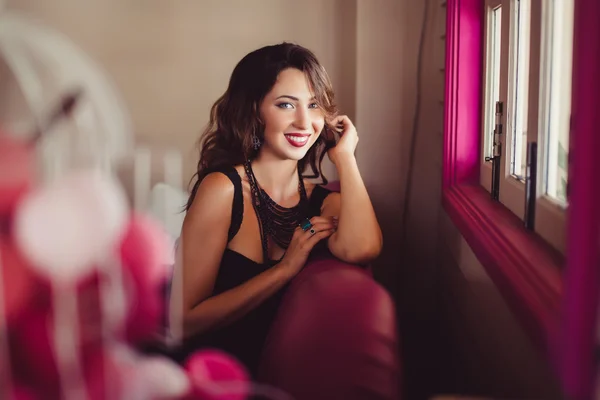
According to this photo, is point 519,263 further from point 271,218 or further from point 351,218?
point 271,218

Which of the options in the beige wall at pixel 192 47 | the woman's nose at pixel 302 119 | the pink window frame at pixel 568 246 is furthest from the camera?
the beige wall at pixel 192 47

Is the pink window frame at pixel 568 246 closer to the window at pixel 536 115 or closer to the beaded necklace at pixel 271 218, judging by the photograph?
the window at pixel 536 115

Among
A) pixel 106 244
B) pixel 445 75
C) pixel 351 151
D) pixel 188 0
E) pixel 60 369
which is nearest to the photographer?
pixel 60 369

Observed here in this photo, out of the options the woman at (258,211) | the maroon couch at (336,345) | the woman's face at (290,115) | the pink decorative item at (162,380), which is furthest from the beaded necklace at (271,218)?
the pink decorative item at (162,380)

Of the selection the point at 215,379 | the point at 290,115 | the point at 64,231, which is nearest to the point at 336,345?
the point at 215,379

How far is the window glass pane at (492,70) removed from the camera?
187 centimetres

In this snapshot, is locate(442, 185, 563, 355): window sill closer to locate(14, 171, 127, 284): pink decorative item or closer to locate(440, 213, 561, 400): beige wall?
locate(440, 213, 561, 400): beige wall

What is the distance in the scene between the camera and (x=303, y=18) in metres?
2.18

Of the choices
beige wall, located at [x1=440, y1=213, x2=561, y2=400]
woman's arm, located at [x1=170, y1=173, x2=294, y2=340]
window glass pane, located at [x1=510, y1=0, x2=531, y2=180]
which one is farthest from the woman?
window glass pane, located at [x1=510, y1=0, x2=531, y2=180]

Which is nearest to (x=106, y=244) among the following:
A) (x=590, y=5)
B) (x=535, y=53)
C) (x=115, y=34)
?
(x=590, y=5)

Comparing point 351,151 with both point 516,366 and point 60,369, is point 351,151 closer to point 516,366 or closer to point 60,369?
point 516,366

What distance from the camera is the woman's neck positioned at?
171 cm

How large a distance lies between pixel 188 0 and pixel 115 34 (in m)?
0.26

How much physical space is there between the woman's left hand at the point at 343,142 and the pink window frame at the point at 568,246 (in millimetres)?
326
